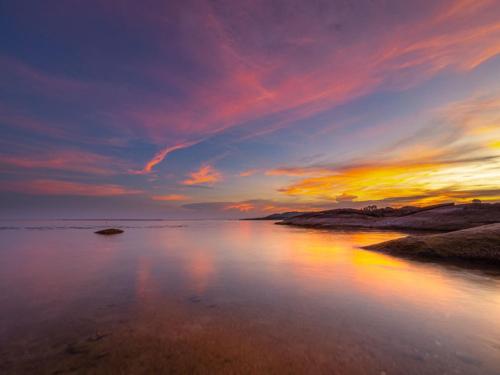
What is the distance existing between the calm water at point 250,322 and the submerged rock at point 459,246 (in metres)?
2.43

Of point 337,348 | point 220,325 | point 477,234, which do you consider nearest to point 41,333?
point 220,325

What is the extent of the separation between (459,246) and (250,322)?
11160mm

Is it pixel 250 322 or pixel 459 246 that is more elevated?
pixel 459 246

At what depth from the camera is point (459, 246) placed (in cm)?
997

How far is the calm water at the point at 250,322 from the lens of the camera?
281cm

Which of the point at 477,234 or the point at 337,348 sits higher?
the point at 477,234

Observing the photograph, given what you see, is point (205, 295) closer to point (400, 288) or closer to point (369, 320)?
point (369, 320)

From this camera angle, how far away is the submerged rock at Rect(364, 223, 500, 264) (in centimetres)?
927

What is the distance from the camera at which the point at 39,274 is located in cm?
753

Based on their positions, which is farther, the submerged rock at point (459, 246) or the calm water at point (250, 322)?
the submerged rock at point (459, 246)

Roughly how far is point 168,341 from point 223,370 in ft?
3.82

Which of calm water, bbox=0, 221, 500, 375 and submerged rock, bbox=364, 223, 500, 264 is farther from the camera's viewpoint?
submerged rock, bbox=364, 223, 500, 264

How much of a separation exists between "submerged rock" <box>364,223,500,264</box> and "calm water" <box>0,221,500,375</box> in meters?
2.43

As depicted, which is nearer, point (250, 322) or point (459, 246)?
point (250, 322)
